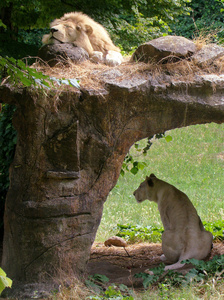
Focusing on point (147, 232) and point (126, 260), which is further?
point (147, 232)

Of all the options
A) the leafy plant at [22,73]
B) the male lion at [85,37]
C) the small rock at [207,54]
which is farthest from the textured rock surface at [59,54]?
the small rock at [207,54]

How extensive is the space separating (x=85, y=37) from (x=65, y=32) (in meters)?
0.30

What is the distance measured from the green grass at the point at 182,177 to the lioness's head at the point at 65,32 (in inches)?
165

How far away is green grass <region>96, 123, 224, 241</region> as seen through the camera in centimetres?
955

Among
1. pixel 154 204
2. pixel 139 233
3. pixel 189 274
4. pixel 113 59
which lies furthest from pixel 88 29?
pixel 154 204

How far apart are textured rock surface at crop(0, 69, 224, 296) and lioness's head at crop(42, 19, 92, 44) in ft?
3.61

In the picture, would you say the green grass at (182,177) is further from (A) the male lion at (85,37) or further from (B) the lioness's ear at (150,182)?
(A) the male lion at (85,37)

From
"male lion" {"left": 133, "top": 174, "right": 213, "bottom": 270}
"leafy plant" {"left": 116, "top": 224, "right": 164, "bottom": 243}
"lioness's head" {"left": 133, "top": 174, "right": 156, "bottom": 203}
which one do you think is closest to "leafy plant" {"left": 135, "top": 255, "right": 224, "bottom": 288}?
"male lion" {"left": 133, "top": 174, "right": 213, "bottom": 270}

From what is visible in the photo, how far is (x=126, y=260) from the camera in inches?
262

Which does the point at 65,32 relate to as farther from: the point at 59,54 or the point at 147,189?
the point at 147,189

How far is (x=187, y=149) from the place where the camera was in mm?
15523

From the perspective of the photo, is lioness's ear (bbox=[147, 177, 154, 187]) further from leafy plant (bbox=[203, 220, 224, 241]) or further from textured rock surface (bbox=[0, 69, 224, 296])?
textured rock surface (bbox=[0, 69, 224, 296])

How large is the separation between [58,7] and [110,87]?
4966 millimetres

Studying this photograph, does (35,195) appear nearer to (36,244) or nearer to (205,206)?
(36,244)
